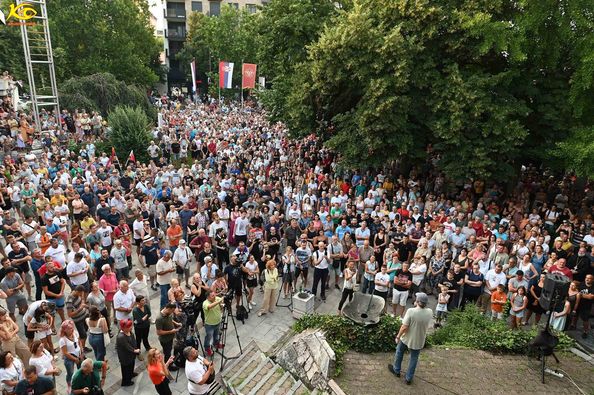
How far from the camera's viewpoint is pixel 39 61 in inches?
879

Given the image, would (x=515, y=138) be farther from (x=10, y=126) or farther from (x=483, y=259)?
(x=10, y=126)

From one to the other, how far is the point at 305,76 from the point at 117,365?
42.1 feet

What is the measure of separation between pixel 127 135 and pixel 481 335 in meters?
19.8

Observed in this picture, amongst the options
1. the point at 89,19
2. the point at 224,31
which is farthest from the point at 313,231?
the point at 224,31

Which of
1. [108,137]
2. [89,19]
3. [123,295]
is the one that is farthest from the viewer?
[89,19]

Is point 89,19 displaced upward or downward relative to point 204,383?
upward

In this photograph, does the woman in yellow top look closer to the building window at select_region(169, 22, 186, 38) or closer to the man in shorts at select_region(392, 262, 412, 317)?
the man in shorts at select_region(392, 262, 412, 317)

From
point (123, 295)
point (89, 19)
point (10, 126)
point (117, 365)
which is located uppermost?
point (89, 19)

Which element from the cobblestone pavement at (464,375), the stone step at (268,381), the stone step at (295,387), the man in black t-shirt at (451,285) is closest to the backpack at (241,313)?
the stone step at (268,381)

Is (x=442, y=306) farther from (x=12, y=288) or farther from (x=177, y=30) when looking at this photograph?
(x=177, y=30)

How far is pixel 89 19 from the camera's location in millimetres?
35406

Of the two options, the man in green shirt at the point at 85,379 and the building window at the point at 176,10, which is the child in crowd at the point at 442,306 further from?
the building window at the point at 176,10

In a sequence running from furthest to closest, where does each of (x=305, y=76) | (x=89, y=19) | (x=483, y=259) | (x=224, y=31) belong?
1. (x=224, y=31)
2. (x=89, y=19)
3. (x=305, y=76)
4. (x=483, y=259)

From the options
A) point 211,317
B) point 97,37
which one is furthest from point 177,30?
point 211,317
